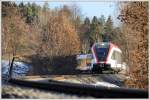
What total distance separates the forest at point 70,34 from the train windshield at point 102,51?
18 centimetres

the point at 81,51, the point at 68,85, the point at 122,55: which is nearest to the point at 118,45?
the point at 122,55

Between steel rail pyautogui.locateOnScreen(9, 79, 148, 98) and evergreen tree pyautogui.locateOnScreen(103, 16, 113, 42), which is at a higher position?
evergreen tree pyautogui.locateOnScreen(103, 16, 113, 42)

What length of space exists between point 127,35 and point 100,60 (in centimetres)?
76

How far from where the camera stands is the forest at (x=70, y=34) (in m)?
6.23

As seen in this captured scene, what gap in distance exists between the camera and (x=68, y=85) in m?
3.57

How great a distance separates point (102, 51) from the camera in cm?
715

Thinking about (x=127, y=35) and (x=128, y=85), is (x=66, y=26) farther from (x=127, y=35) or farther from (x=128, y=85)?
(x=128, y=85)

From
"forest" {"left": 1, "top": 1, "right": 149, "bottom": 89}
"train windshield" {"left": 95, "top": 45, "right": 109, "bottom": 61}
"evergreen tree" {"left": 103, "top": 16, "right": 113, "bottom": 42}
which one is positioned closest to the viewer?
"evergreen tree" {"left": 103, "top": 16, "right": 113, "bottom": 42}

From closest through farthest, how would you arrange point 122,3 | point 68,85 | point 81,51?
point 68,85 → point 81,51 → point 122,3

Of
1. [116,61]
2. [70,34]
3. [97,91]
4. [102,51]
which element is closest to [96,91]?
[97,91]

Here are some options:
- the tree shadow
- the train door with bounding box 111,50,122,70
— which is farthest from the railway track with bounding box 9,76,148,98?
the train door with bounding box 111,50,122,70

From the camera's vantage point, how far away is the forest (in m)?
6.23

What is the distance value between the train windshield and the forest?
185 mm

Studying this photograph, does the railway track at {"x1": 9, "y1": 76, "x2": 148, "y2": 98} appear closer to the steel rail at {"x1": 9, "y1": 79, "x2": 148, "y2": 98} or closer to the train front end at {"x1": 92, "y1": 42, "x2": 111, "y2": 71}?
the steel rail at {"x1": 9, "y1": 79, "x2": 148, "y2": 98}
